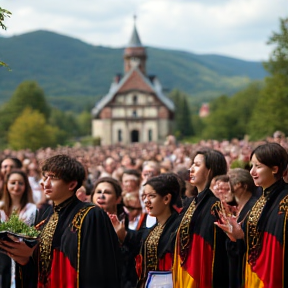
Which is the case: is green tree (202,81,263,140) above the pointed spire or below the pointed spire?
below

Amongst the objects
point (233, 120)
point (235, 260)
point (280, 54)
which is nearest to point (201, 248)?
point (235, 260)

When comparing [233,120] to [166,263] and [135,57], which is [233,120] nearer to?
[135,57]

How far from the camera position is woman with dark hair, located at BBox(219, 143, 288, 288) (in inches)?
237

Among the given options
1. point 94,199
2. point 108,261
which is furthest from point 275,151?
point 94,199

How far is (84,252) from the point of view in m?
5.81

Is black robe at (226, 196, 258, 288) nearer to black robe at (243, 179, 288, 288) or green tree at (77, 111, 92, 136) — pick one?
black robe at (243, 179, 288, 288)

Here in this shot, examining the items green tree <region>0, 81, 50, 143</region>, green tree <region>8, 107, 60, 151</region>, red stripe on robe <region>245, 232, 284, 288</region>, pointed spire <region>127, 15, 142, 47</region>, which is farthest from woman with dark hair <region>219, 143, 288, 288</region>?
pointed spire <region>127, 15, 142, 47</region>

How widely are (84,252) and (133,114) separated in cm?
10749

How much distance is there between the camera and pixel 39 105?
103 m

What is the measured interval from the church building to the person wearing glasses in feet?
342

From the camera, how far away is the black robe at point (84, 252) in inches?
228

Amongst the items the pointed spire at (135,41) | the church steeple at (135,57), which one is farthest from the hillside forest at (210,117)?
the pointed spire at (135,41)

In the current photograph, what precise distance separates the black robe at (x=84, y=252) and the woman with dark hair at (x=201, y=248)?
95 cm

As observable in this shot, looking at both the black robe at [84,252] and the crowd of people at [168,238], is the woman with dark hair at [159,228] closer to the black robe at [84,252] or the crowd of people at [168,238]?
the crowd of people at [168,238]
